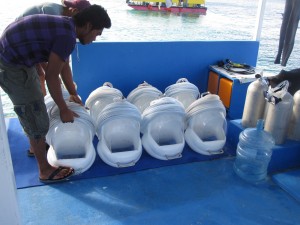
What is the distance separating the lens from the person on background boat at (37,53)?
1.81 m

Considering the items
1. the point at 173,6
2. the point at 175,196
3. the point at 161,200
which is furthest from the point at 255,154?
the point at 173,6

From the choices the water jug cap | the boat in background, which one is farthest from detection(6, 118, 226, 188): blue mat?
the boat in background

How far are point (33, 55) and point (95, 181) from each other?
1092mm

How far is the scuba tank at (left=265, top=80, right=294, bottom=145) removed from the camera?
2.42m

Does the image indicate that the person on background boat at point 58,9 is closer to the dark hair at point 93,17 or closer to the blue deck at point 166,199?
the dark hair at point 93,17

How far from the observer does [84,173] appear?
7.89ft

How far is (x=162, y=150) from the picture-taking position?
2562 mm

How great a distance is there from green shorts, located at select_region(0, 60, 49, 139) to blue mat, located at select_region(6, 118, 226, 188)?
44 cm

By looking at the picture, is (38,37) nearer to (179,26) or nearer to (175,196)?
(175,196)

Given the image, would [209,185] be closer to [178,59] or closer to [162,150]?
[162,150]

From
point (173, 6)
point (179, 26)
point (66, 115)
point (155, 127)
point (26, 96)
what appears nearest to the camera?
point (26, 96)

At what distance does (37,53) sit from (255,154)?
1944 millimetres

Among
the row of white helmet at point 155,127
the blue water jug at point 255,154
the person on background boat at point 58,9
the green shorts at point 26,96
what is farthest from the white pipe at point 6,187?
the blue water jug at point 255,154

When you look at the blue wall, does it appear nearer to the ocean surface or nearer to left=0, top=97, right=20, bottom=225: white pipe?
left=0, top=97, right=20, bottom=225: white pipe
